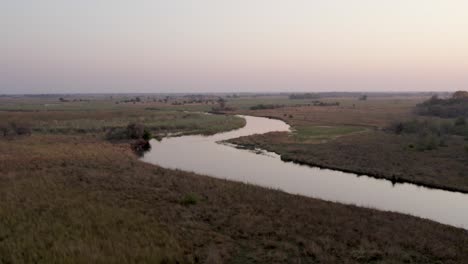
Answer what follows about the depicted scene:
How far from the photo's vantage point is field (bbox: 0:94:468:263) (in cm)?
1125

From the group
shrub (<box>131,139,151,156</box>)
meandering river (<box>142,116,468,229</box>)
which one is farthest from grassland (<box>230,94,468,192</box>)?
shrub (<box>131,139,151,156</box>)

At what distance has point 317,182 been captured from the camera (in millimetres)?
23828

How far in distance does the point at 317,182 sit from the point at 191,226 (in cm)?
1226

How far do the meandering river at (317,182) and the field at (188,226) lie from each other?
2.87 metres

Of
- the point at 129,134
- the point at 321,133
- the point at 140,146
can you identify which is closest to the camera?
the point at 140,146

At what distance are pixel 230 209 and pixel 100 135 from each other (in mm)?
33852

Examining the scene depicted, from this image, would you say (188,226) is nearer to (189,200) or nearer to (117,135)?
(189,200)

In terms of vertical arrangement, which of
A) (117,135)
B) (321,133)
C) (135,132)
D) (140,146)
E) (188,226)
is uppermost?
(135,132)

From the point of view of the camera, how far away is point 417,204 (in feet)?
63.0

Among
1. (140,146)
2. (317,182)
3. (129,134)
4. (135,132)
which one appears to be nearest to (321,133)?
(140,146)

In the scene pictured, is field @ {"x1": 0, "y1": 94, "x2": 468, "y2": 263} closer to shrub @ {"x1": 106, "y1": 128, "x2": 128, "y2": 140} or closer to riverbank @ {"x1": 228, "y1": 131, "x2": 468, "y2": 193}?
riverbank @ {"x1": 228, "y1": 131, "x2": 468, "y2": 193}

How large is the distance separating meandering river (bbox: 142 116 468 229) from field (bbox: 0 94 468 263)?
287 centimetres

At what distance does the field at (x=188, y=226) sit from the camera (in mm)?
11250

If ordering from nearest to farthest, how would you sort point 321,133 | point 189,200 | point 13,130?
point 189,200, point 13,130, point 321,133
